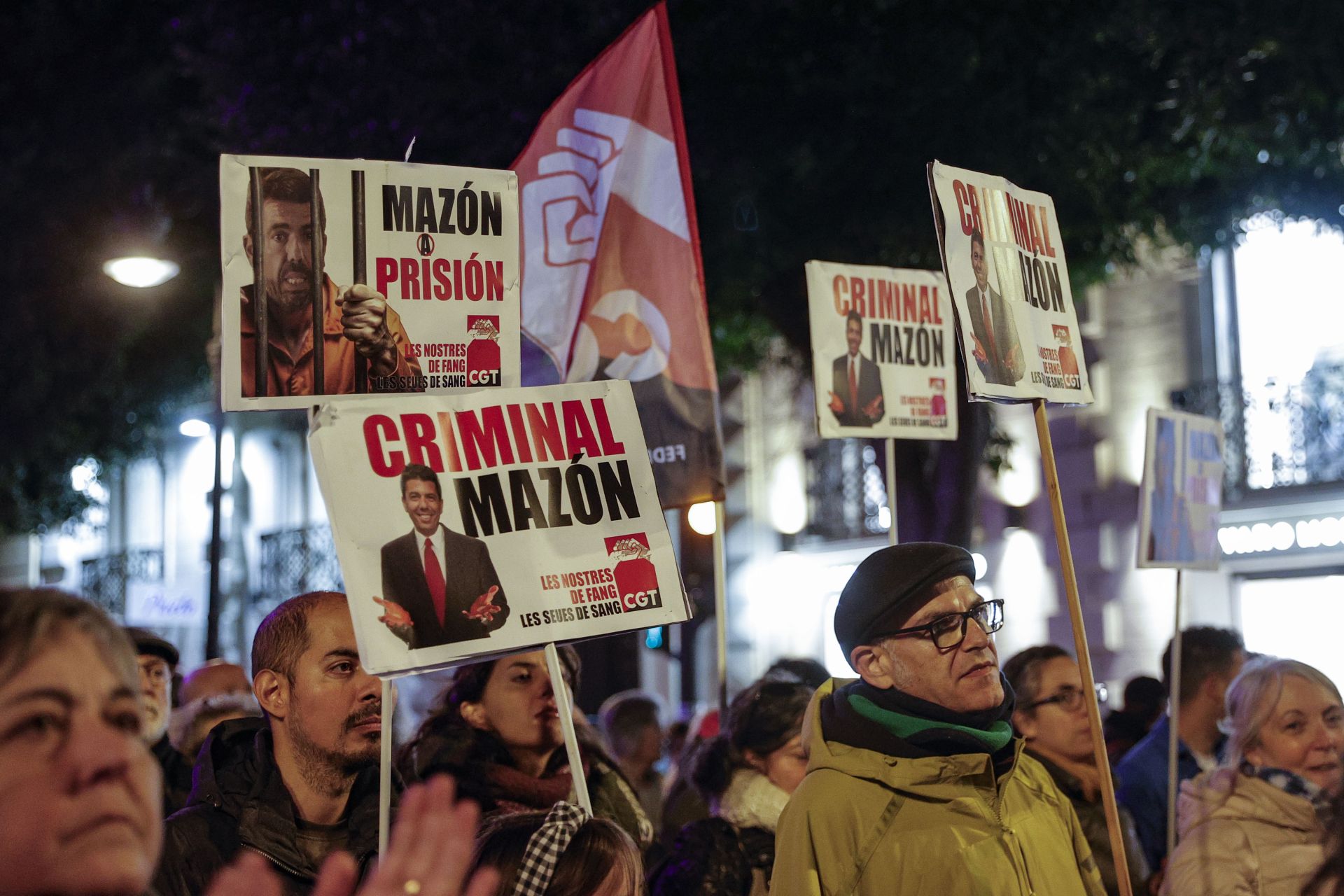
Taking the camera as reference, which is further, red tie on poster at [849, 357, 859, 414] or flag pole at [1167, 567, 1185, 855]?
red tie on poster at [849, 357, 859, 414]

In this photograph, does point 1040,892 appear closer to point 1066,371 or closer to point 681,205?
point 1066,371

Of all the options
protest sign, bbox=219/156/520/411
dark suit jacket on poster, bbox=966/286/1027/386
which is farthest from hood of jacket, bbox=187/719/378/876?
dark suit jacket on poster, bbox=966/286/1027/386

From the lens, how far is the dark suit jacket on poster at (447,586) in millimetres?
3094

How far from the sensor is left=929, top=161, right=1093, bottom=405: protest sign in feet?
12.4

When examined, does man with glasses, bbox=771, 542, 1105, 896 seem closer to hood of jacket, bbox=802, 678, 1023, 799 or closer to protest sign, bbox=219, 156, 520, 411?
hood of jacket, bbox=802, 678, 1023, 799

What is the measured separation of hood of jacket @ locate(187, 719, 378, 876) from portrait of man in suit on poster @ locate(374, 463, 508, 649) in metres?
0.47

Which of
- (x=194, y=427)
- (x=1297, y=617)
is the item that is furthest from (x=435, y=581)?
(x=194, y=427)

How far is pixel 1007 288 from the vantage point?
400cm

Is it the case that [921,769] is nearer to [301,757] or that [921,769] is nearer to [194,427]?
[301,757]

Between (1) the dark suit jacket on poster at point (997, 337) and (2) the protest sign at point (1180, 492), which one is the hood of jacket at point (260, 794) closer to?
(1) the dark suit jacket on poster at point (997, 337)

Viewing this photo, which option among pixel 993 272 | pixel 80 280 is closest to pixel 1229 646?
pixel 993 272

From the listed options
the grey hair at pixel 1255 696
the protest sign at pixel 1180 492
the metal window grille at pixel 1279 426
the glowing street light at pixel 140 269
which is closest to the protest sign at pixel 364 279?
the grey hair at pixel 1255 696

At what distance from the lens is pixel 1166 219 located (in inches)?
499

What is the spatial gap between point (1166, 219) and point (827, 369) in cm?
797
